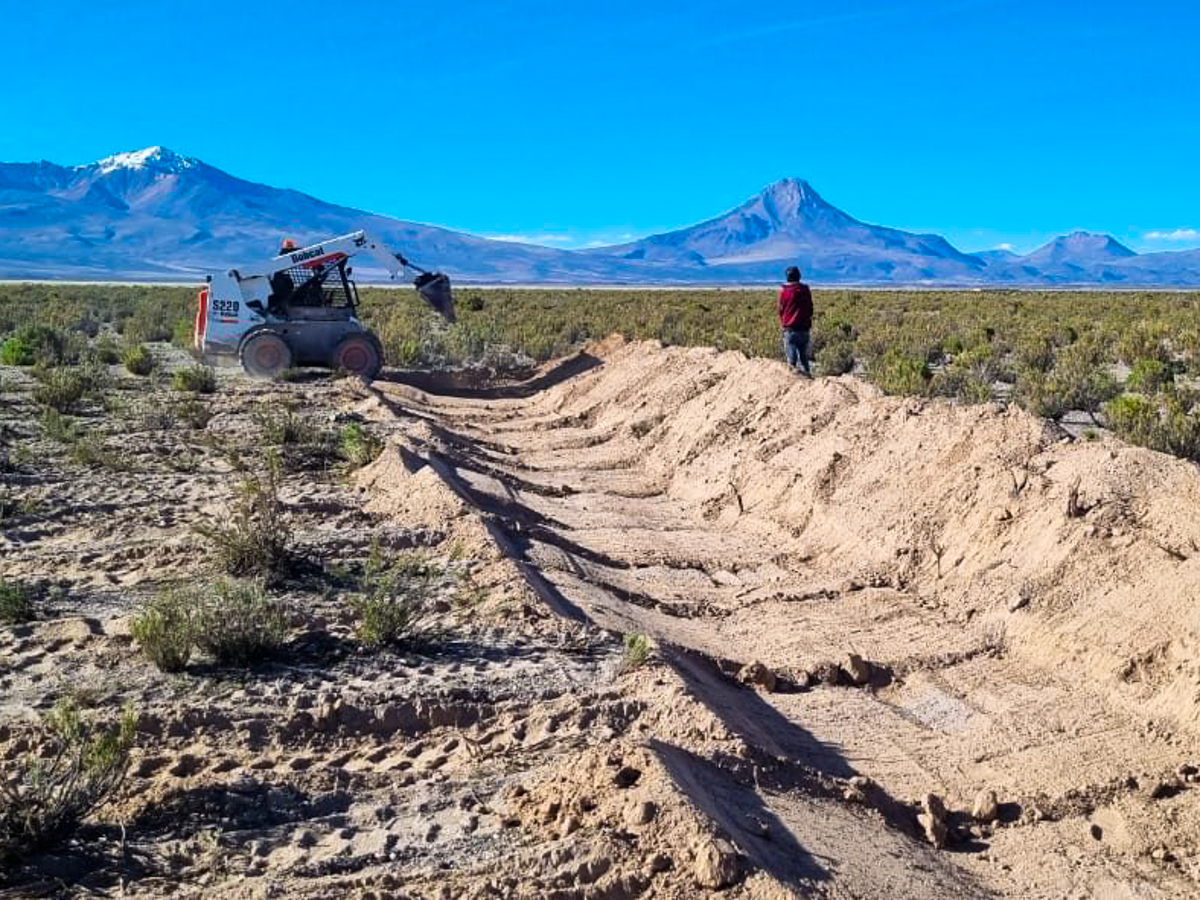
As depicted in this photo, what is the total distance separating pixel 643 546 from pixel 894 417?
2926 mm

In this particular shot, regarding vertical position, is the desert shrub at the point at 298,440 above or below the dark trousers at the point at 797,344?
below

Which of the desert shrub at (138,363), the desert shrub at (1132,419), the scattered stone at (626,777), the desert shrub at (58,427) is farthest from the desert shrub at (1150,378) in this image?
the desert shrub at (138,363)

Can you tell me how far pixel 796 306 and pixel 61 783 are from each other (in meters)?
13.3

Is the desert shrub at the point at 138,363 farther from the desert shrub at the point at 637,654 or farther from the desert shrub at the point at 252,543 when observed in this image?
the desert shrub at the point at 637,654

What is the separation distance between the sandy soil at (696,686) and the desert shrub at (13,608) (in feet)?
0.60

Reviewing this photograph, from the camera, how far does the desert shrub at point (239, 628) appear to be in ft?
20.8

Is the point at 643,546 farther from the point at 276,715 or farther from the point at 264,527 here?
the point at 276,715

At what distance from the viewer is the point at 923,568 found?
8.62 m

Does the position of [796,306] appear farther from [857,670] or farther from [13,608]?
[13,608]

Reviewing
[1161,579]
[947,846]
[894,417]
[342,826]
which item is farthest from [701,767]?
[894,417]

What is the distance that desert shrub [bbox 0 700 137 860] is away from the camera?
4.41 metres

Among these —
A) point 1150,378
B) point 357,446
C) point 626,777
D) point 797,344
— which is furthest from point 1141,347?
point 626,777

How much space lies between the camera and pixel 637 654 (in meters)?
6.19

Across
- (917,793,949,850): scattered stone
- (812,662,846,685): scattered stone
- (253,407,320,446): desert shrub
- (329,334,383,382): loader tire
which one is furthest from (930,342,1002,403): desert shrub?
(917,793,949,850): scattered stone
